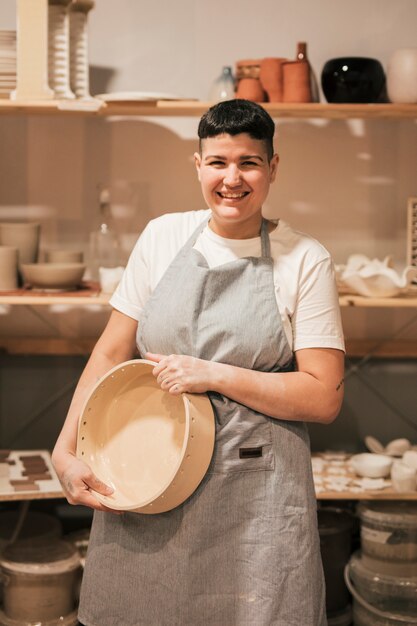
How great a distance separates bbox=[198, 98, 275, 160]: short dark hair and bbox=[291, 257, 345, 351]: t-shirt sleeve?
0.27 metres

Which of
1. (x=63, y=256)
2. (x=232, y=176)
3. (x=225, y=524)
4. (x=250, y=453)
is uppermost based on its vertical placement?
(x=232, y=176)

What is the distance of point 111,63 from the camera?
285cm

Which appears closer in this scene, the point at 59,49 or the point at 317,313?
the point at 317,313

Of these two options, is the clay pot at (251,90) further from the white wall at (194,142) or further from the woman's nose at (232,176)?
the woman's nose at (232,176)

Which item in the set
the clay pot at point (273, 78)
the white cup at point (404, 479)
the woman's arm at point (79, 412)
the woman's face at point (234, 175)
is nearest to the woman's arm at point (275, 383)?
the woman's arm at point (79, 412)

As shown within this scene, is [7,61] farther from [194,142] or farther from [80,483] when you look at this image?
[80,483]

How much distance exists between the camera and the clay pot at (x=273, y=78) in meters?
2.63

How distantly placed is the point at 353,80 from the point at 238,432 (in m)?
1.46

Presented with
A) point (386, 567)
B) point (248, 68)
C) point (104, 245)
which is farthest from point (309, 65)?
point (386, 567)

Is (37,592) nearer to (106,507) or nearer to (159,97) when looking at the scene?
(106,507)

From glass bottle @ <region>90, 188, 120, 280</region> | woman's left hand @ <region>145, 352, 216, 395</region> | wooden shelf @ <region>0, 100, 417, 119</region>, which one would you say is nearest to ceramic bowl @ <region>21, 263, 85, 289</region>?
glass bottle @ <region>90, 188, 120, 280</region>

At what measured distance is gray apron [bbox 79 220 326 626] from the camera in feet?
5.28

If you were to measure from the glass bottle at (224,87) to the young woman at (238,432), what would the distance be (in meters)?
1.06

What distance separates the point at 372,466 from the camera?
2.66m
